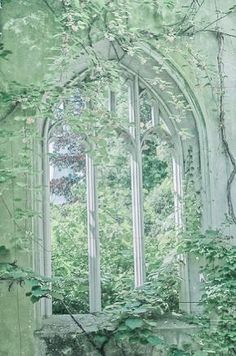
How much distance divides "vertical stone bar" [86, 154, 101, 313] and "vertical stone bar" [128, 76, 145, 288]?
348 millimetres

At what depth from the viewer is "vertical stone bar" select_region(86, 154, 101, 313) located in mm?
4910

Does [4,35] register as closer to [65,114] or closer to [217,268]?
[65,114]

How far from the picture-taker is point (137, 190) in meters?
5.19

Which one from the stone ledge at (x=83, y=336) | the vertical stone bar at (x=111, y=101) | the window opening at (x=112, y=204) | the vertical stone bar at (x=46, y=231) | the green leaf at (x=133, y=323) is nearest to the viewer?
the green leaf at (x=133, y=323)

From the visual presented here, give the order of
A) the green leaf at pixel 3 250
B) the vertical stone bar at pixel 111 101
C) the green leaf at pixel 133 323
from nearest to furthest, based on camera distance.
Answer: the green leaf at pixel 3 250 → the green leaf at pixel 133 323 → the vertical stone bar at pixel 111 101

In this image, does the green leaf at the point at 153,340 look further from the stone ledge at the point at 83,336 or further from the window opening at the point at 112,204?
the window opening at the point at 112,204

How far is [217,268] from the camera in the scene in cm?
480

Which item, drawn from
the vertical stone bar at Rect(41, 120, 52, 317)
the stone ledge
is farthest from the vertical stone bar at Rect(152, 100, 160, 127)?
the stone ledge

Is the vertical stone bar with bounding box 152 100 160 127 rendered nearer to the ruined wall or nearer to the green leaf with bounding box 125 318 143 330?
the ruined wall

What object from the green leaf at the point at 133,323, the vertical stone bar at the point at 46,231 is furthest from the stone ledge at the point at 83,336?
the green leaf at the point at 133,323

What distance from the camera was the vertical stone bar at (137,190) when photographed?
507 cm

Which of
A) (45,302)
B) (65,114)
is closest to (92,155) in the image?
(65,114)

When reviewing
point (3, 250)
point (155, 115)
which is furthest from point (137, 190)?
point (3, 250)

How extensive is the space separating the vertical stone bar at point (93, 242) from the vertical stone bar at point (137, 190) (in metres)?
0.35
